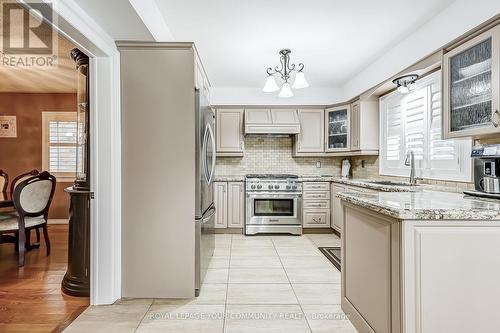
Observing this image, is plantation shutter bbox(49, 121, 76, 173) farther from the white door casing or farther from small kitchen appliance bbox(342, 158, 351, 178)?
small kitchen appliance bbox(342, 158, 351, 178)

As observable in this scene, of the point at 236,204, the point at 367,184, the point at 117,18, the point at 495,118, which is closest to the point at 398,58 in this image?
the point at 367,184

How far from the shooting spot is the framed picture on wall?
5258 mm

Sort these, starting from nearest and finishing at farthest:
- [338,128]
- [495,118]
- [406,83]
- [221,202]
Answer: [495,118] → [406,83] → [221,202] → [338,128]

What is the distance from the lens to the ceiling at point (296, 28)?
2.52 metres

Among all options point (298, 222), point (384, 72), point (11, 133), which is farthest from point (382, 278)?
point (11, 133)

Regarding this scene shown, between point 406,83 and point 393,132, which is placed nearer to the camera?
point 406,83

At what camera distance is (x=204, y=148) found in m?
2.63

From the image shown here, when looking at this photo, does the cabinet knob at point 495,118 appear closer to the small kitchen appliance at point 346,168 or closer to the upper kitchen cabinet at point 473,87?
the upper kitchen cabinet at point 473,87

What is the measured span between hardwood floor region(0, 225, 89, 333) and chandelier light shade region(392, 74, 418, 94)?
142 inches

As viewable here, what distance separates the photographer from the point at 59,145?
5367mm

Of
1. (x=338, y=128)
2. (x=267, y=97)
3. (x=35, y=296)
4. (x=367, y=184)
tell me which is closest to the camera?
(x=35, y=296)

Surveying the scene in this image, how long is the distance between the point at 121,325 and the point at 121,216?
2.67 feet

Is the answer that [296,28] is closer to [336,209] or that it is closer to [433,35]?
[433,35]

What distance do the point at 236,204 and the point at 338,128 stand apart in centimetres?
211
